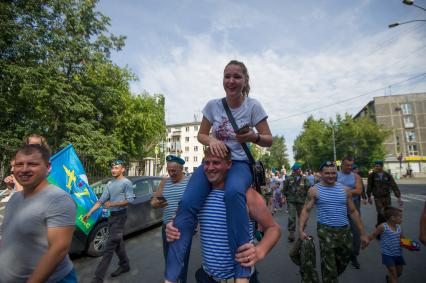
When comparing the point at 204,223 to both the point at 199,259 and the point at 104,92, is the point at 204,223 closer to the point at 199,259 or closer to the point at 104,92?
the point at 199,259

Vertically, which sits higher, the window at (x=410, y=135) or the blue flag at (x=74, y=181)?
the window at (x=410, y=135)

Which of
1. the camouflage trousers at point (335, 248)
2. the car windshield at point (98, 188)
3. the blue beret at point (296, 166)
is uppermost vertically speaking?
the blue beret at point (296, 166)

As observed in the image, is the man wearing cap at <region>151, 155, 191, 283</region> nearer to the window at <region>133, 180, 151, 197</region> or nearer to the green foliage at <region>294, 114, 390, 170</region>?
the window at <region>133, 180, 151, 197</region>

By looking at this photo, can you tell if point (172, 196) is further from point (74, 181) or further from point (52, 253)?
point (74, 181)

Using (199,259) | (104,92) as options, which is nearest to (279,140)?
(104,92)

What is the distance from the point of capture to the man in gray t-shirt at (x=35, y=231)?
1889 millimetres

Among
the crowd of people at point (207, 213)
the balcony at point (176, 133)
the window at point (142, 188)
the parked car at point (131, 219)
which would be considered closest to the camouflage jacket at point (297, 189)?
the parked car at point (131, 219)

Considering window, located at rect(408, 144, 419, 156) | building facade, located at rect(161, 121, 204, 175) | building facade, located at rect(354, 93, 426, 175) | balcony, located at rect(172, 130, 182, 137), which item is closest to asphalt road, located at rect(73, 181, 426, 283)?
building facade, located at rect(354, 93, 426, 175)

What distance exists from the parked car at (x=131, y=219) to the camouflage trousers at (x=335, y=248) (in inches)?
189

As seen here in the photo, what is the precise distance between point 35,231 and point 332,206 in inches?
145

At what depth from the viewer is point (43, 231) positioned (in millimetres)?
1931

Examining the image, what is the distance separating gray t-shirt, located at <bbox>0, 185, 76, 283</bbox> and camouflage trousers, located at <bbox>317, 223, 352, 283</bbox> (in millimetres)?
3212

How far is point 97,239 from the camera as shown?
5.87 meters

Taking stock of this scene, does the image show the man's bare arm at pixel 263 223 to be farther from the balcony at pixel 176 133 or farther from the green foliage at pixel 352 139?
the balcony at pixel 176 133
